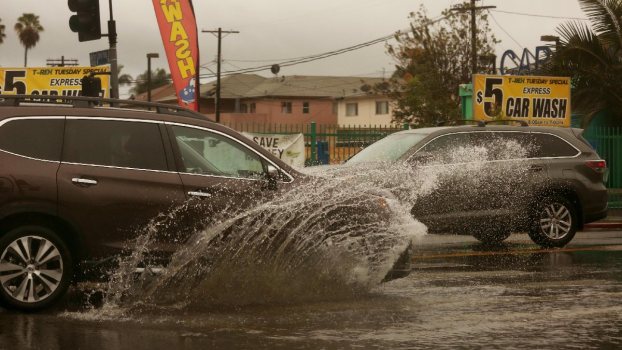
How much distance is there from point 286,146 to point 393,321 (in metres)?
13.5

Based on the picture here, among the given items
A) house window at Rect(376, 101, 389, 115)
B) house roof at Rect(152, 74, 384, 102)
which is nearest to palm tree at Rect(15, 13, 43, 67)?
house roof at Rect(152, 74, 384, 102)

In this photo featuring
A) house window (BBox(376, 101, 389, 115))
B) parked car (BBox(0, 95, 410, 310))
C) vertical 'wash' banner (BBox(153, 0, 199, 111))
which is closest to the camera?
parked car (BBox(0, 95, 410, 310))

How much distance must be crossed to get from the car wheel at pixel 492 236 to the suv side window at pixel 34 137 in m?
7.39

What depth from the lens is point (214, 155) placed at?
379 inches

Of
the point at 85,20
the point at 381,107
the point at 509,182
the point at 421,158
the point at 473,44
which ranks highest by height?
the point at 473,44

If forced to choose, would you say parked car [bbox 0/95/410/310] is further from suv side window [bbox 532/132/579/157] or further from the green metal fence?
the green metal fence

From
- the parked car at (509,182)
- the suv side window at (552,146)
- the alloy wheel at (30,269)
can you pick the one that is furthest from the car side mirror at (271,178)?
the suv side window at (552,146)

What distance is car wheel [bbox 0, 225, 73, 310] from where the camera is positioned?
27.7 ft

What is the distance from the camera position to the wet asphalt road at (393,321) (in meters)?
7.27

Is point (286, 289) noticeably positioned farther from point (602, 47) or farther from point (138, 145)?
point (602, 47)

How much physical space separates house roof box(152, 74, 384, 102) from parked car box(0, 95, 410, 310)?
77.1m

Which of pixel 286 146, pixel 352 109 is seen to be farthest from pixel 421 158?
pixel 352 109

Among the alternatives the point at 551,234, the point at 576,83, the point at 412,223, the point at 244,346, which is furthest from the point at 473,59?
the point at 244,346

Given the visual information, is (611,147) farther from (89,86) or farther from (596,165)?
(89,86)
